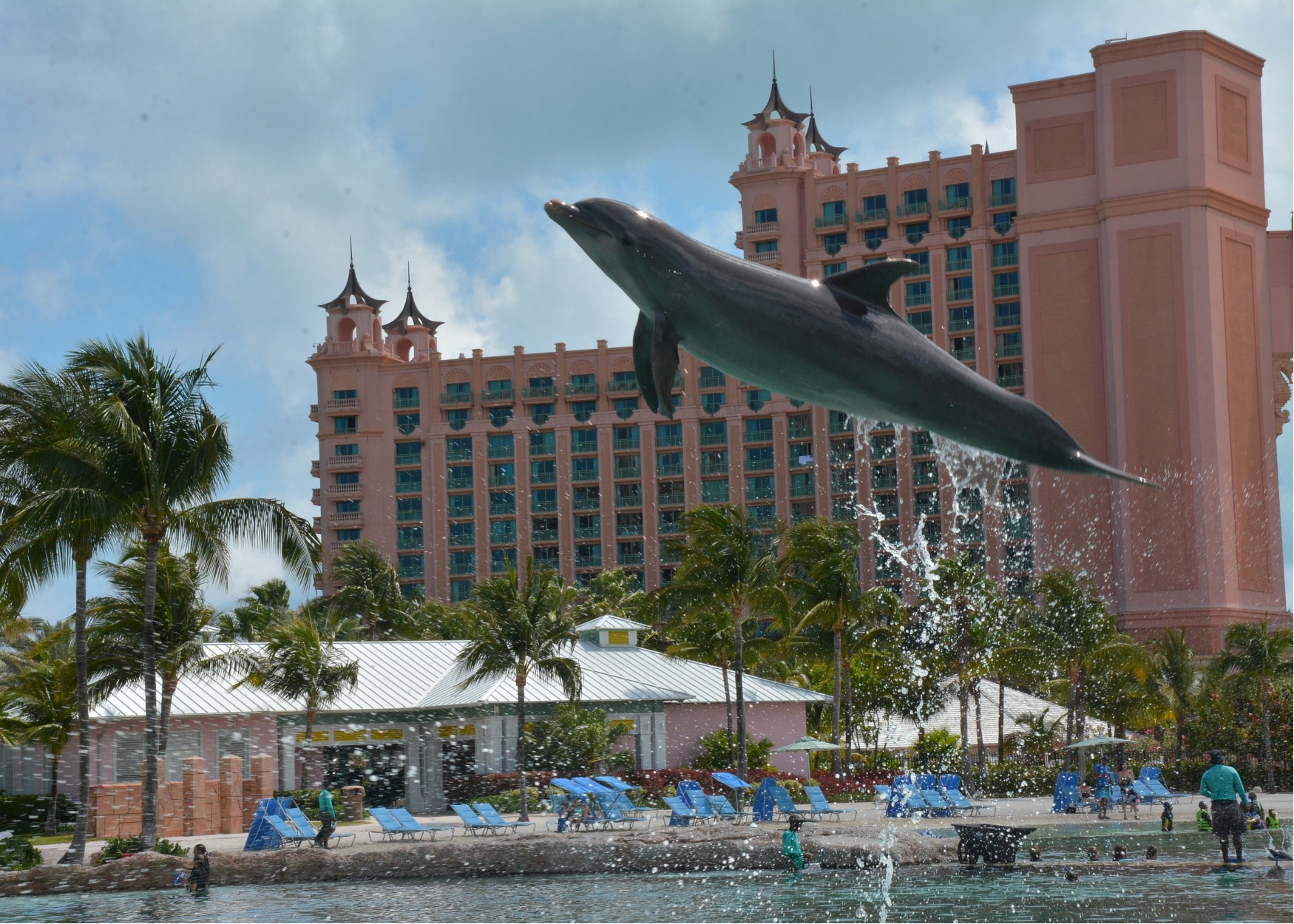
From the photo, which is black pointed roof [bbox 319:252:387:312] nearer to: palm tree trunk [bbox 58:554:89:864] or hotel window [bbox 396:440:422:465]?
hotel window [bbox 396:440:422:465]

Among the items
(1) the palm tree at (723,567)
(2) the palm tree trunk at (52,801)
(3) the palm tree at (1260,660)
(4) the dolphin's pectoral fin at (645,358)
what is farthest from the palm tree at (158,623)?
(3) the palm tree at (1260,660)

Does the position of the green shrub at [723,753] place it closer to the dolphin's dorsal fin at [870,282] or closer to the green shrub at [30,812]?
the green shrub at [30,812]

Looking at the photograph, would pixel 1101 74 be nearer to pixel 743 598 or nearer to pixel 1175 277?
pixel 1175 277

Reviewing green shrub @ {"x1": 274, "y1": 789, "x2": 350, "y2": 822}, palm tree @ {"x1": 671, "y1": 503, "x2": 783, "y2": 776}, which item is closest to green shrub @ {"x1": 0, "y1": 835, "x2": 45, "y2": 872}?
green shrub @ {"x1": 274, "y1": 789, "x2": 350, "y2": 822}

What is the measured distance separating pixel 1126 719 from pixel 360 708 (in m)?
26.2

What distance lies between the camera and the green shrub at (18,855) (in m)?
25.3

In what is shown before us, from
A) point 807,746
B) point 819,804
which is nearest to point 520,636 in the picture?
point 819,804

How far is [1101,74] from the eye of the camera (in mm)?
74500

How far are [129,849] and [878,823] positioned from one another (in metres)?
14.8

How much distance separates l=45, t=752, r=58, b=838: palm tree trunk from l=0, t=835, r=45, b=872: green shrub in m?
7.82

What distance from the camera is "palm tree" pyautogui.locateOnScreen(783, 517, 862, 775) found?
4391 cm

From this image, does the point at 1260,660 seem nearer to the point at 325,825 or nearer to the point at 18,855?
the point at 325,825

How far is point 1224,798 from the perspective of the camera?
19.9 meters

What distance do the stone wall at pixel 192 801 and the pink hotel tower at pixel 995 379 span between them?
33059mm
